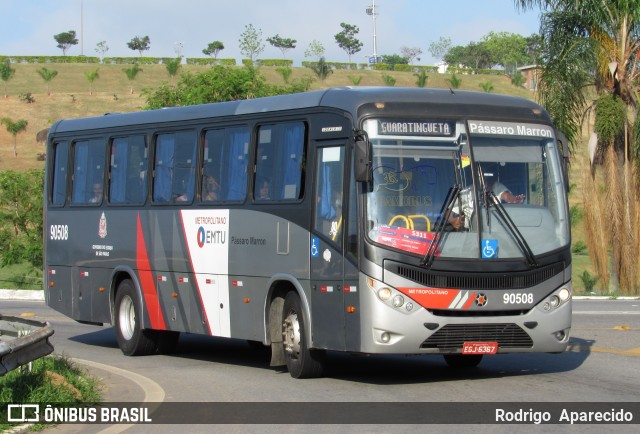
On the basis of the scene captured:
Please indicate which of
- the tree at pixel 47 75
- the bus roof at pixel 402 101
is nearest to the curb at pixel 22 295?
the bus roof at pixel 402 101

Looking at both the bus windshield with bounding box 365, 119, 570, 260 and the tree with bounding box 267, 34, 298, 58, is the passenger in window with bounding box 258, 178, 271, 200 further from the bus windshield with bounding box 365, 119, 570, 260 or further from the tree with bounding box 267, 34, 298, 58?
the tree with bounding box 267, 34, 298, 58

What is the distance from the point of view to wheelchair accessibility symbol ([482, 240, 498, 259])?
12180mm

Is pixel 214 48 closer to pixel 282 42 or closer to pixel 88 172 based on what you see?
pixel 282 42

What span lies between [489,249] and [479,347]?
1080mm

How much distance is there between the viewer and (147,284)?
55.0 ft

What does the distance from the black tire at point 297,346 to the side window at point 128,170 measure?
4.35 meters

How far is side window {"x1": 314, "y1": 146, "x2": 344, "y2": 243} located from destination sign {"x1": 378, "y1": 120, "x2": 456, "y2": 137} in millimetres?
666

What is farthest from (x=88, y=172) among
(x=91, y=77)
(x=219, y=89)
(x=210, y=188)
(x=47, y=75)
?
(x=91, y=77)

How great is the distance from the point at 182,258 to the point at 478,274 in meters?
5.31

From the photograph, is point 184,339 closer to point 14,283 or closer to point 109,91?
point 14,283

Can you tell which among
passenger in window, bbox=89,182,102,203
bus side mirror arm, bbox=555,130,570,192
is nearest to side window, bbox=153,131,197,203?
passenger in window, bbox=89,182,102,203

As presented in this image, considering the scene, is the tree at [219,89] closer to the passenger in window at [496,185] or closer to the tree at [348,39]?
the passenger in window at [496,185]

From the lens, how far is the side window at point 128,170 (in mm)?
17078

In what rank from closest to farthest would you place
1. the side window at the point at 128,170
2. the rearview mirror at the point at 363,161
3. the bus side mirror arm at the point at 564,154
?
the rearview mirror at the point at 363,161
the bus side mirror arm at the point at 564,154
the side window at the point at 128,170
